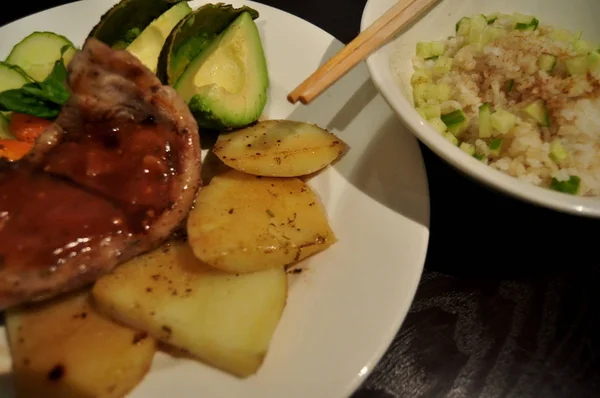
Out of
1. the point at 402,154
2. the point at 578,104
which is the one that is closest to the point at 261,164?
the point at 402,154

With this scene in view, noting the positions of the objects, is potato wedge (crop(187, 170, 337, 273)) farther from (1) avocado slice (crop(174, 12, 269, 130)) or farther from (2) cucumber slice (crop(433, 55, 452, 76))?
(2) cucumber slice (crop(433, 55, 452, 76))

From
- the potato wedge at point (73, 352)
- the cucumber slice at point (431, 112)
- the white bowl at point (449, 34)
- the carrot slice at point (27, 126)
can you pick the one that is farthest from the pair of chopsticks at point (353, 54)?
the carrot slice at point (27, 126)

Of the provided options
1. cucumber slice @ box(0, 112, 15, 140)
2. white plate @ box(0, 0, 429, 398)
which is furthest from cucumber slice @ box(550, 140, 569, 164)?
cucumber slice @ box(0, 112, 15, 140)

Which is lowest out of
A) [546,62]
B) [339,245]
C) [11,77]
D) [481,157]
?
[339,245]

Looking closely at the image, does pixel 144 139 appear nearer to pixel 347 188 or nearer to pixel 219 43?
pixel 219 43

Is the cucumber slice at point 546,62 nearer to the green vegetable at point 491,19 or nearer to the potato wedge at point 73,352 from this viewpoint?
the green vegetable at point 491,19

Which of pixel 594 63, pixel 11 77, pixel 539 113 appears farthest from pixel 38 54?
pixel 594 63

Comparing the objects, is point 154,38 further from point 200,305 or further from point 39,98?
point 200,305
